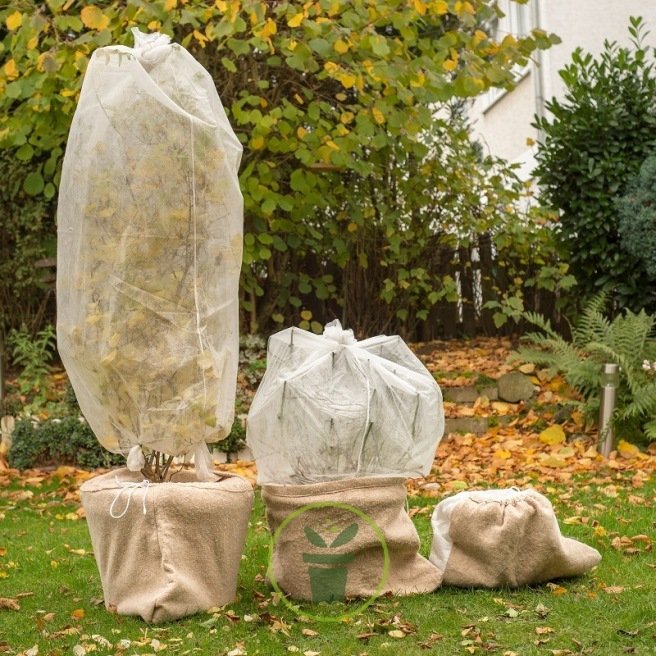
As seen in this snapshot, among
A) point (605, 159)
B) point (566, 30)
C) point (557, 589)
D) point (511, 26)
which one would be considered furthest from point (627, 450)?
point (511, 26)

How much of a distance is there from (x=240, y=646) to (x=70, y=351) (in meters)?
1.29

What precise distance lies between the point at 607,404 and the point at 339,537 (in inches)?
145

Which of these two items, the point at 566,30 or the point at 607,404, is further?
the point at 566,30

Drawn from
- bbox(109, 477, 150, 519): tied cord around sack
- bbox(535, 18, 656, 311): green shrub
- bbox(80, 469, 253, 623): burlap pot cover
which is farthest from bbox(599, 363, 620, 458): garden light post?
bbox(109, 477, 150, 519): tied cord around sack

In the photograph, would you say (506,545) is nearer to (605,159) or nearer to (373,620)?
(373,620)

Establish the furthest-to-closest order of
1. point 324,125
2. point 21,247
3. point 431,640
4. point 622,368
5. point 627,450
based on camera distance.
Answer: point 21,247
point 324,125
point 622,368
point 627,450
point 431,640

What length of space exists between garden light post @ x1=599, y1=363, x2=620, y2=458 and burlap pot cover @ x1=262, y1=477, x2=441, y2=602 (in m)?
3.32

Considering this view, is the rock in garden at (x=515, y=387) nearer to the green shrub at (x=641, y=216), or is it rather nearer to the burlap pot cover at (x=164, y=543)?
the green shrub at (x=641, y=216)

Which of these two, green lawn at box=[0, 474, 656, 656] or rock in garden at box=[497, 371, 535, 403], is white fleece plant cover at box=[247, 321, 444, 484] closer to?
green lawn at box=[0, 474, 656, 656]

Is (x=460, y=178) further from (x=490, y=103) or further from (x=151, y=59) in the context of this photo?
(x=151, y=59)

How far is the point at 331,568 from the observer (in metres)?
4.30

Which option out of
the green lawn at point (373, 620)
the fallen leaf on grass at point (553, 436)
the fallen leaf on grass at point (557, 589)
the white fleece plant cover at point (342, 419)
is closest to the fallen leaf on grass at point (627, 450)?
the fallen leaf on grass at point (553, 436)

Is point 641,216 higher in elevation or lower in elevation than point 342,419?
higher

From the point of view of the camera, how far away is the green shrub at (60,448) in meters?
7.58
